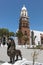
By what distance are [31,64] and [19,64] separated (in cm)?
101

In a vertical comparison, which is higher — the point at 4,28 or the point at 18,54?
the point at 4,28

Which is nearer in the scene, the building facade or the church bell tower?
the building facade

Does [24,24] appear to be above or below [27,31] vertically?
above

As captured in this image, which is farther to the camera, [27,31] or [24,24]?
[24,24]

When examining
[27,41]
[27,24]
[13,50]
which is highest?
[27,24]

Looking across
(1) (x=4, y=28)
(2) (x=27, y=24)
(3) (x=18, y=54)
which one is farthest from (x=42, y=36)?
(3) (x=18, y=54)

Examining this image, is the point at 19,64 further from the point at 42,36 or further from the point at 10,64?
the point at 42,36

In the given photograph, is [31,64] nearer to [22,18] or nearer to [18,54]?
[18,54]

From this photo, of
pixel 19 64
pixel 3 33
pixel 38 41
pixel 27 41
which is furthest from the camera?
pixel 38 41

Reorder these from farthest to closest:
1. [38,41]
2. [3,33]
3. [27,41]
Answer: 1. [38,41]
2. [27,41]
3. [3,33]

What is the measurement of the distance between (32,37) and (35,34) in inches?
149

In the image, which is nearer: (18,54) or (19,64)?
(19,64)

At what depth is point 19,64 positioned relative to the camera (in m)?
12.5

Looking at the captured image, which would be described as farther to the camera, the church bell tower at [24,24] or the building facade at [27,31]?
the church bell tower at [24,24]
